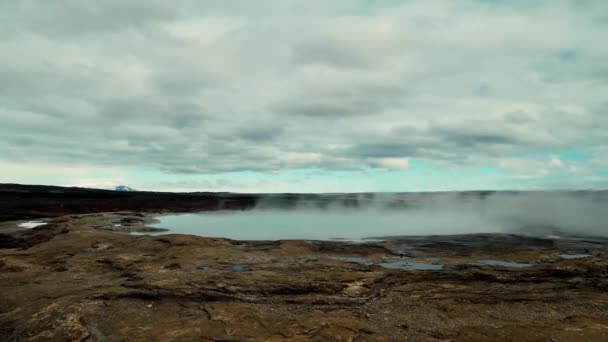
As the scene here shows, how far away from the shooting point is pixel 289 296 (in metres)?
15.8

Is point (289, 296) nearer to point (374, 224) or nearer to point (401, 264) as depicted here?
point (401, 264)

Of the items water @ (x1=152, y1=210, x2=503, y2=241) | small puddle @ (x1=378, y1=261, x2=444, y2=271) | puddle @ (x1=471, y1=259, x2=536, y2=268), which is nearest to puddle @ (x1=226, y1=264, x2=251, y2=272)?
small puddle @ (x1=378, y1=261, x2=444, y2=271)

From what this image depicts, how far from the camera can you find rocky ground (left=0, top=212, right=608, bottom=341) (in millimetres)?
12102

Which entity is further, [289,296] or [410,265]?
[410,265]

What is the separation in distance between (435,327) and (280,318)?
4.85 metres

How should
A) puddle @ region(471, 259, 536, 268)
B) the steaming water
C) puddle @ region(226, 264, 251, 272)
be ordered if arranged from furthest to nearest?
the steaming water → puddle @ region(471, 259, 536, 268) → puddle @ region(226, 264, 251, 272)

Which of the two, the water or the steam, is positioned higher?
the steam

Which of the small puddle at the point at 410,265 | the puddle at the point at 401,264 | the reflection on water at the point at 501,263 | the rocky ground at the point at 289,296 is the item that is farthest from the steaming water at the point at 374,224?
the rocky ground at the point at 289,296

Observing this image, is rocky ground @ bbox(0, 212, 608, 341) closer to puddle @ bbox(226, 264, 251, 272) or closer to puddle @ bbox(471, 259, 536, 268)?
puddle @ bbox(226, 264, 251, 272)

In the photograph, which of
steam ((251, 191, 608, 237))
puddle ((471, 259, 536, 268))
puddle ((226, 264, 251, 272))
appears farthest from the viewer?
steam ((251, 191, 608, 237))

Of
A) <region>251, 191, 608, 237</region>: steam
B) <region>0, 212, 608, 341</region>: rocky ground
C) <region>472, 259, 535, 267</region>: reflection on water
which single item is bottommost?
<region>0, 212, 608, 341</region>: rocky ground

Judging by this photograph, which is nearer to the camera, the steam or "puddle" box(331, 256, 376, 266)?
"puddle" box(331, 256, 376, 266)

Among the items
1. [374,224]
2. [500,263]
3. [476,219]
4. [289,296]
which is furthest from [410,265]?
[476,219]

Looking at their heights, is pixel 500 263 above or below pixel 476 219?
below
